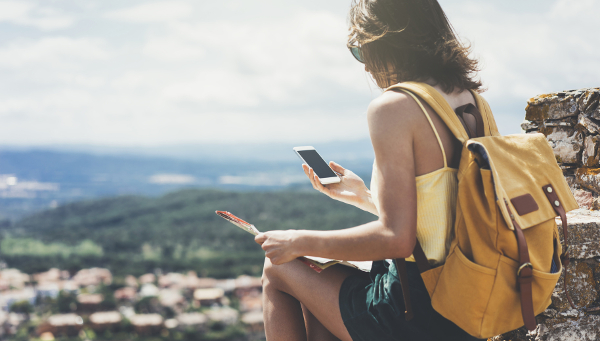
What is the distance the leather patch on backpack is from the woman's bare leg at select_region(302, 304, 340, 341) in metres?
0.89

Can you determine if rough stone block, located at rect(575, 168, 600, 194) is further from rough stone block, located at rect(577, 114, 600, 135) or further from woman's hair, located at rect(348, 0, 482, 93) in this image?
woman's hair, located at rect(348, 0, 482, 93)

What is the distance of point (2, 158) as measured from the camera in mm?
120562

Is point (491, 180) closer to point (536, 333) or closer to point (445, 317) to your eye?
point (445, 317)

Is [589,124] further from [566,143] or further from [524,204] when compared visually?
[524,204]

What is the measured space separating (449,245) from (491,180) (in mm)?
265

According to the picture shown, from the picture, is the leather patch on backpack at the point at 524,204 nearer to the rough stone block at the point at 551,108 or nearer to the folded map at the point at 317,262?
the folded map at the point at 317,262

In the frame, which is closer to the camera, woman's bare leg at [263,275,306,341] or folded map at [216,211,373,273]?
folded map at [216,211,373,273]

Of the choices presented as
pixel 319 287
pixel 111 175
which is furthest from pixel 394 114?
pixel 111 175

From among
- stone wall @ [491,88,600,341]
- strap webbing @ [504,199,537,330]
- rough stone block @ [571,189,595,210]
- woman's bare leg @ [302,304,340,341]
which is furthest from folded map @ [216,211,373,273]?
rough stone block @ [571,189,595,210]

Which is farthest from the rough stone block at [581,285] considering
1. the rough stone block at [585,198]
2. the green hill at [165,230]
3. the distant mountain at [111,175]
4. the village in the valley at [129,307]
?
the distant mountain at [111,175]

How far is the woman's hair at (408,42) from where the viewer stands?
1399mm

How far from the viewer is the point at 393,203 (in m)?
1.23

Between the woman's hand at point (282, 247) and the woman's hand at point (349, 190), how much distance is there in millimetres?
573

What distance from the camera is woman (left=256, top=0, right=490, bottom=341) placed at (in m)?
1.24
